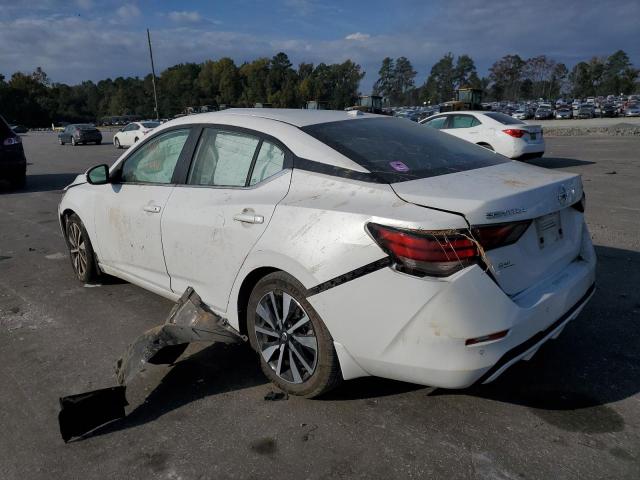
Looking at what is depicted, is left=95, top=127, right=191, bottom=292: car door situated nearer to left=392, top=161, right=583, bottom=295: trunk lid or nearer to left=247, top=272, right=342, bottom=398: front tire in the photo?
left=247, top=272, right=342, bottom=398: front tire

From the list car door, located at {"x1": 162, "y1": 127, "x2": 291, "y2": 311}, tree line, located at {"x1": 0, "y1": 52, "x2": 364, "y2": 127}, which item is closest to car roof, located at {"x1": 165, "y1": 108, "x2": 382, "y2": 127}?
car door, located at {"x1": 162, "y1": 127, "x2": 291, "y2": 311}

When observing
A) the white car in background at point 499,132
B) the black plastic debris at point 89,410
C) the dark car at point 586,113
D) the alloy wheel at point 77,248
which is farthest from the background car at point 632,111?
the black plastic debris at point 89,410

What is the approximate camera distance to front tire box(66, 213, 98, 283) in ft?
15.8

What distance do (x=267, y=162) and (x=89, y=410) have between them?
Answer: 1705mm

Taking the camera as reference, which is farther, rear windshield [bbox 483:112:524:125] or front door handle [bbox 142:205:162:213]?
rear windshield [bbox 483:112:524:125]

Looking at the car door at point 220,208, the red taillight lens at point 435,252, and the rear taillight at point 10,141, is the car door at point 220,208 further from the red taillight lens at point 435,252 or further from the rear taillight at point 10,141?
the rear taillight at point 10,141

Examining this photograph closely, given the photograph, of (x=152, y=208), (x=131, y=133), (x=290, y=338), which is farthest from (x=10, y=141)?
(x=131, y=133)

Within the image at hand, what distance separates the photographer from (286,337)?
2.98 meters

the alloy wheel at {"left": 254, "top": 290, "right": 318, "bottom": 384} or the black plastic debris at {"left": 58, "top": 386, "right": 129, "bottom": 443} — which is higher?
the alloy wheel at {"left": 254, "top": 290, "right": 318, "bottom": 384}

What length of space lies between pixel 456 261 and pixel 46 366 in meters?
2.83

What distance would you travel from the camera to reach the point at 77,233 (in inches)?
195

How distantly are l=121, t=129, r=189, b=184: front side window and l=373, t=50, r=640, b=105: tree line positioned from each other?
12516 cm

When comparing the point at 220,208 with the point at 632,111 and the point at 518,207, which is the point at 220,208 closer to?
the point at 518,207

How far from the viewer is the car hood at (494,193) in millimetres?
2459
